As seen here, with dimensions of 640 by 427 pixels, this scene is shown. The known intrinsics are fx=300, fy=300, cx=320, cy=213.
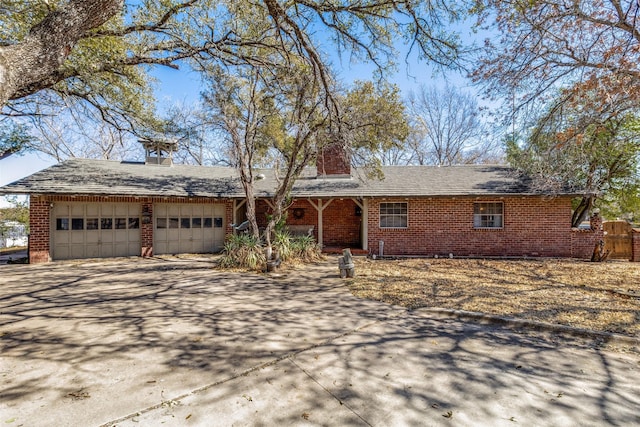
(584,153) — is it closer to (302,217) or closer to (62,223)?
(302,217)

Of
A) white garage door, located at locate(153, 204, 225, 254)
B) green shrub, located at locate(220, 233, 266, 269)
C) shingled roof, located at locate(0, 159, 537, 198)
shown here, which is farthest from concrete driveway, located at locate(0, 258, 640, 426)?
white garage door, located at locate(153, 204, 225, 254)

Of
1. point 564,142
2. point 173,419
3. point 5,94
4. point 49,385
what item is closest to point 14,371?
point 49,385

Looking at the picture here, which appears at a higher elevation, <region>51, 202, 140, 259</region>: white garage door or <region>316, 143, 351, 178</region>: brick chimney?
<region>316, 143, 351, 178</region>: brick chimney

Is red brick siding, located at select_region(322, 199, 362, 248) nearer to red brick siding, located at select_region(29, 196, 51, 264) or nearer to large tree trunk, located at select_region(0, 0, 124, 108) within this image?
red brick siding, located at select_region(29, 196, 51, 264)

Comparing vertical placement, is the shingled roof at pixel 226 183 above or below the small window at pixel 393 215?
above

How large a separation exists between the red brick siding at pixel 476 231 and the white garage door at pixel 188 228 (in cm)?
668

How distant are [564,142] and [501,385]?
778 centimetres

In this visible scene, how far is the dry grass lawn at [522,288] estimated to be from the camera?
194 inches

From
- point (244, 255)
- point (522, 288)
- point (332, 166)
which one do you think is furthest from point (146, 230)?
point (522, 288)

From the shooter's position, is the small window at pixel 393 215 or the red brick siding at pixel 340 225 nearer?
the small window at pixel 393 215

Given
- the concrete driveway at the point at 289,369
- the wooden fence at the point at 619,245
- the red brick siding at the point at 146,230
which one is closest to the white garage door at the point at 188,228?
the red brick siding at the point at 146,230

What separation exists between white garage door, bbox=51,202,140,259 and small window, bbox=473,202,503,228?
43.9 feet

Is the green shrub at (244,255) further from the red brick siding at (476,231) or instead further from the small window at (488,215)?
the small window at (488,215)

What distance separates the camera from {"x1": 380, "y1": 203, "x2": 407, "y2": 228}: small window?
12.2 meters
